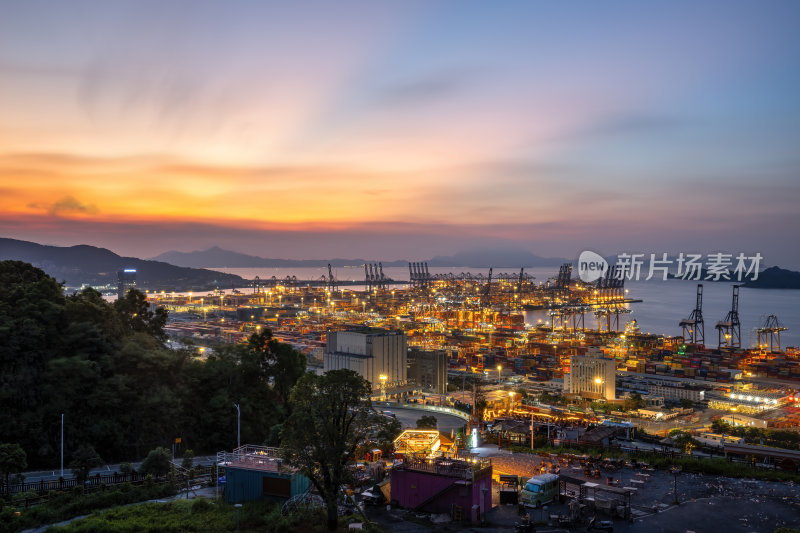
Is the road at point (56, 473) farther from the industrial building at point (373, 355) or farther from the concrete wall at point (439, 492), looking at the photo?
the industrial building at point (373, 355)

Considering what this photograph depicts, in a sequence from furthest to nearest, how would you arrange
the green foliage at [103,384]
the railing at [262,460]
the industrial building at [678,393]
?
the industrial building at [678,393] < the green foliage at [103,384] < the railing at [262,460]

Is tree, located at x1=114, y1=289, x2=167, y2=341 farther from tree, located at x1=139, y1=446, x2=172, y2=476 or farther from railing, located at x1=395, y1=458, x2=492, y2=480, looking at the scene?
railing, located at x1=395, y1=458, x2=492, y2=480

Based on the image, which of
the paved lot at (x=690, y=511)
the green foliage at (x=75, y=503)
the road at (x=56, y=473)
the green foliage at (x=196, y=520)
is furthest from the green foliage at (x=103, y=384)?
the paved lot at (x=690, y=511)

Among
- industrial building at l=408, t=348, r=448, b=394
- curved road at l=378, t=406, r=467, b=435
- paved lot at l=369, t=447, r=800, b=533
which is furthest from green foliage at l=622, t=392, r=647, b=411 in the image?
paved lot at l=369, t=447, r=800, b=533

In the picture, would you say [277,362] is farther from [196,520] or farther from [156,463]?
[196,520]

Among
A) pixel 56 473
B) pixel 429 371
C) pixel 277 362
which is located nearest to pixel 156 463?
pixel 56 473

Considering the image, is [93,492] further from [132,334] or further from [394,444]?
[132,334]

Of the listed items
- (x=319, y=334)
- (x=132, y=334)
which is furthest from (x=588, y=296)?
(x=132, y=334)
